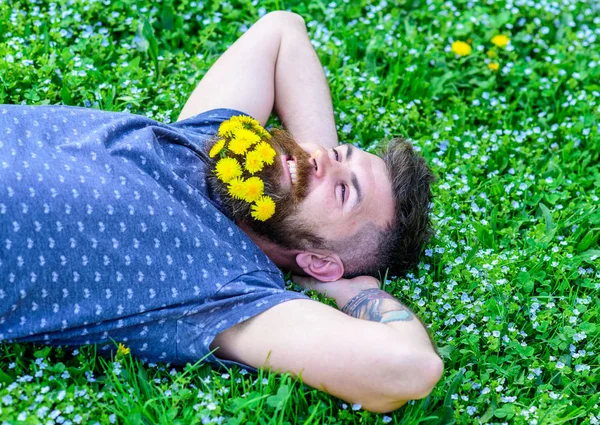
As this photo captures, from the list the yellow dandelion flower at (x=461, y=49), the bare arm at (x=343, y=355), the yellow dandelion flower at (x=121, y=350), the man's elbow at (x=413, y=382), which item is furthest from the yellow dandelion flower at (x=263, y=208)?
the yellow dandelion flower at (x=461, y=49)

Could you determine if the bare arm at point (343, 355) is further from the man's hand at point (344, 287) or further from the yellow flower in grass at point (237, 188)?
the yellow flower in grass at point (237, 188)

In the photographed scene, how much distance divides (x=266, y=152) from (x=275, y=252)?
431 mm

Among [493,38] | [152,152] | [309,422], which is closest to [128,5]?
[152,152]

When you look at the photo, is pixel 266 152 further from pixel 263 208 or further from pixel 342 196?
pixel 342 196

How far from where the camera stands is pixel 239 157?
10.7 feet

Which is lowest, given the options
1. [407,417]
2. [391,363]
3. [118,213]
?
[407,417]

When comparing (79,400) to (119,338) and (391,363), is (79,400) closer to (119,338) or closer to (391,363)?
(119,338)

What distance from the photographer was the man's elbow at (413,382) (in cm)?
272

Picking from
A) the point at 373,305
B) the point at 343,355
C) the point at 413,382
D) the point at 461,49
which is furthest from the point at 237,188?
the point at 461,49

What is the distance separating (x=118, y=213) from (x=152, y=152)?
37 centimetres

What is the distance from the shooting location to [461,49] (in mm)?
4984

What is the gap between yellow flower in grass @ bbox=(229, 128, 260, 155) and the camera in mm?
3271

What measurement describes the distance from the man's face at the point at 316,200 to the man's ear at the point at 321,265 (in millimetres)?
53

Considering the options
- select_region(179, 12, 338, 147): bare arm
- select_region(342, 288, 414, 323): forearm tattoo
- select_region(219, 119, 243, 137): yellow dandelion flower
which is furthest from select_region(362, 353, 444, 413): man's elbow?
select_region(179, 12, 338, 147): bare arm
